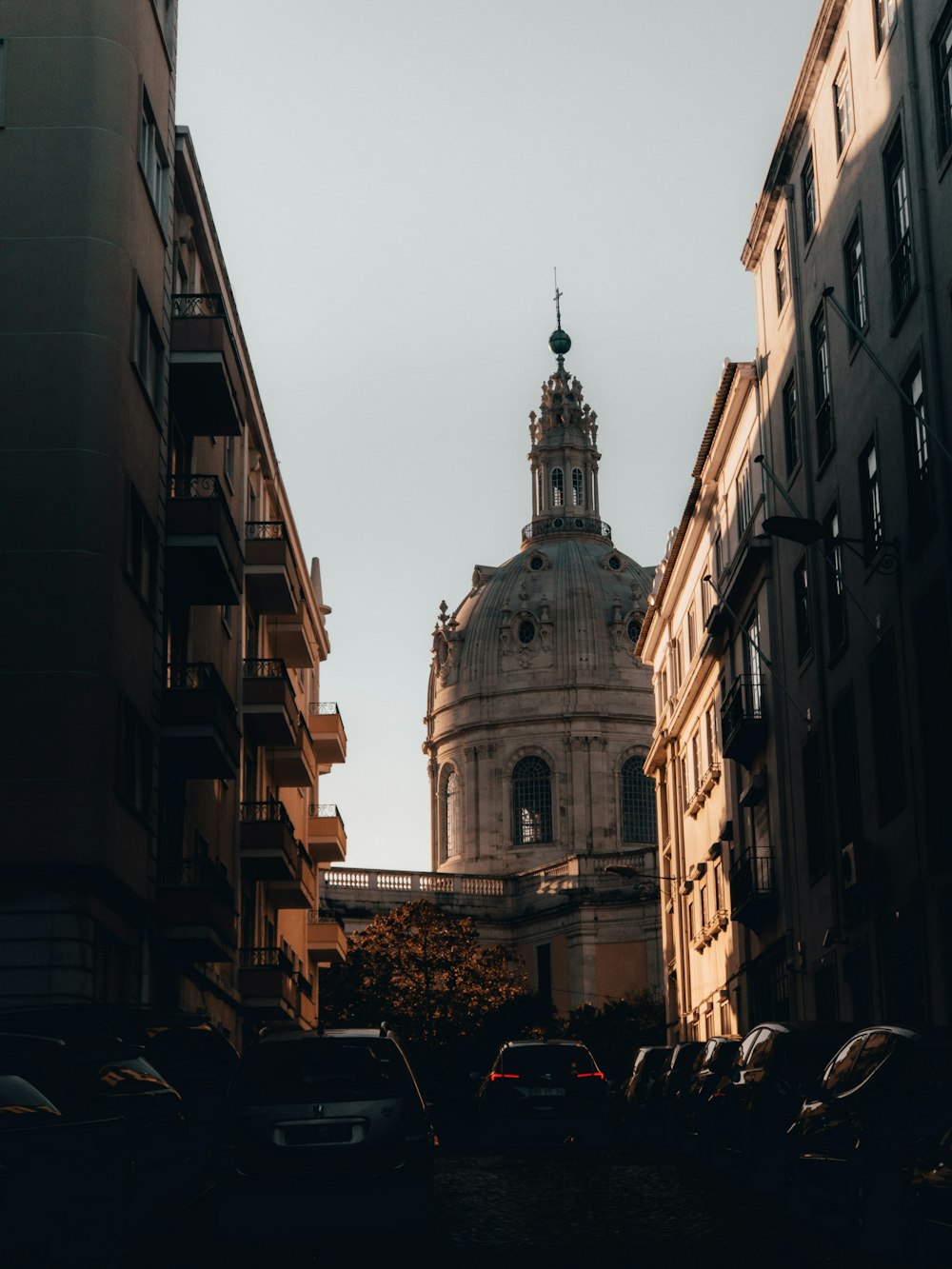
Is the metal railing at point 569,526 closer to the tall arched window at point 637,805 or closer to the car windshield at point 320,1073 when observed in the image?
the tall arched window at point 637,805

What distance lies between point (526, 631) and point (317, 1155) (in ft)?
301

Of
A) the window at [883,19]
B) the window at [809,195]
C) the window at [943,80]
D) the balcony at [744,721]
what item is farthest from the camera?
the balcony at [744,721]

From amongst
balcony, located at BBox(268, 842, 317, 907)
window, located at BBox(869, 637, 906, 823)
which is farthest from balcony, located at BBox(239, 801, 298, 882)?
window, located at BBox(869, 637, 906, 823)

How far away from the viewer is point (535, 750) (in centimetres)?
10344

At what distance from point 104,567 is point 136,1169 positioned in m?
12.1

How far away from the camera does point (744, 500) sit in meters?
39.5

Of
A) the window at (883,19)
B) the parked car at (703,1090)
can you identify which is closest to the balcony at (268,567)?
the window at (883,19)

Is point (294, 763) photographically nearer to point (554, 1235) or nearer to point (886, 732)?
point (886, 732)

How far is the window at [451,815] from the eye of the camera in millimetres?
104500

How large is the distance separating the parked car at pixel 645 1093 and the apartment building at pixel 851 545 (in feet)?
9.06

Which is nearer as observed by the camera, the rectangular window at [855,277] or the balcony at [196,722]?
the rectangular window at [855,277]

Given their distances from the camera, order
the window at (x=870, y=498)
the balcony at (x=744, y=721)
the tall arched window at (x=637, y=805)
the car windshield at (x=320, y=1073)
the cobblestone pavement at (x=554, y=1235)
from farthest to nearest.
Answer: the tall arched window at (x=637, y=805)
the balcony at (x=744, y=721)
the window at (x=870, y=498)
the car windshield at (x=320, y=1073)
the cobblestone pavement at (x=554, y=1235)

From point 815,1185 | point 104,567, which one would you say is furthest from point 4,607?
point 815,1185

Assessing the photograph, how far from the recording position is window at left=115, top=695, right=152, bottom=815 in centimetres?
2508
